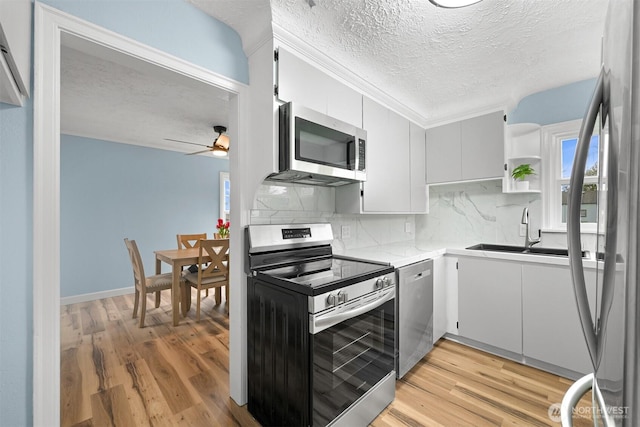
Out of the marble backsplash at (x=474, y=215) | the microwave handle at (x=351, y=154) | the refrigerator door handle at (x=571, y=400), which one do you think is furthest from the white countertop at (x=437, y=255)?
the refrigerator door handle at (x=571, y=400)

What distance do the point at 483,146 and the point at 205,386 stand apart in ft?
10.5

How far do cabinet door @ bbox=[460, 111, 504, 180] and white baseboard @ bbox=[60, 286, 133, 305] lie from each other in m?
5.01

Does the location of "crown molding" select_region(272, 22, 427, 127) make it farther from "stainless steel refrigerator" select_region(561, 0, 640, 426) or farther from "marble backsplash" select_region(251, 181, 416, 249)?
"stainless steel refrigerator" select_region(561, 0, 640, 426)

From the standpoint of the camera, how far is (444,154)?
2971mm

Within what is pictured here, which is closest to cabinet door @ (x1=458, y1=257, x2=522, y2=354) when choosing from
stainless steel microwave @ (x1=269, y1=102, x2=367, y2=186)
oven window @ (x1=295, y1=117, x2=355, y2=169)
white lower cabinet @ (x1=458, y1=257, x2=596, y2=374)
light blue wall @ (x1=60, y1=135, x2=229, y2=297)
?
white lower cabinet @ (x1=458, y1=257, x2=596, y2=374)

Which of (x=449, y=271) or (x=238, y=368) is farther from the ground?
(x=449, y=271)

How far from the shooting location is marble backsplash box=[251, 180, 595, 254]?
2025mm

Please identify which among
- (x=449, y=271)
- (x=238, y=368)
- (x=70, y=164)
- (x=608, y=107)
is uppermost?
(x=70, y=164)

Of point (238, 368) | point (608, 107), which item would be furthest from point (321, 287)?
point (608, 107)

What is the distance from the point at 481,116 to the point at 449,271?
5.16ft

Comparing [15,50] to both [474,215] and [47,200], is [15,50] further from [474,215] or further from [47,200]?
[474,215]

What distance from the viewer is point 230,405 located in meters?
1.77

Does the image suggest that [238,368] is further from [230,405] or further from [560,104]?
[560,104]

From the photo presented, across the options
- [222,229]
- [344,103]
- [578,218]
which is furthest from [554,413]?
[222,229]
